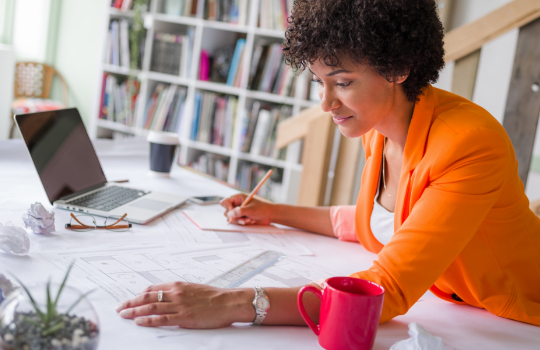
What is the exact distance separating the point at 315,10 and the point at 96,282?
0.61m

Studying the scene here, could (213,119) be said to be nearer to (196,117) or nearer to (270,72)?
(196,117)

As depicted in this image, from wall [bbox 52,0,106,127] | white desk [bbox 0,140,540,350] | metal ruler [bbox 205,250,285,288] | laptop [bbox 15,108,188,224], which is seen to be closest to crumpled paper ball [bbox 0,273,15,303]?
white desk [bbox 0,140,540,350]

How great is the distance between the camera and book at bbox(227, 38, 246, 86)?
3.21 m

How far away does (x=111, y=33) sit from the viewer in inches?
142

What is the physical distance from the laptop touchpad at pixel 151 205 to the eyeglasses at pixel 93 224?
0.11 metres

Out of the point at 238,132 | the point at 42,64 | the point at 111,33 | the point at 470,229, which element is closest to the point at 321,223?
the point at 470,229

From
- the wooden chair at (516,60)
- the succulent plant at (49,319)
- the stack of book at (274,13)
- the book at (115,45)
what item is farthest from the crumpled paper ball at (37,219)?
the book at (115,45)

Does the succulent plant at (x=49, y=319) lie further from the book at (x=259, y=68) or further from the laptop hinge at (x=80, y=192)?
the book at (x=259, y=68)

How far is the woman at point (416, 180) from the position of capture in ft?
2.55

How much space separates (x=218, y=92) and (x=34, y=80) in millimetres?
1830

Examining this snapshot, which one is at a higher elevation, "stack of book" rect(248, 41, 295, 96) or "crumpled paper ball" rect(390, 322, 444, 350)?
"stack of book" rect(248, 41, 295, 96)

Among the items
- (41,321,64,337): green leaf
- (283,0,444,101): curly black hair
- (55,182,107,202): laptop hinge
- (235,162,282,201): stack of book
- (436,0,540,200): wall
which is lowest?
(235,162,282,201): stack of book

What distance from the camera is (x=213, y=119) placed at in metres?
3.39

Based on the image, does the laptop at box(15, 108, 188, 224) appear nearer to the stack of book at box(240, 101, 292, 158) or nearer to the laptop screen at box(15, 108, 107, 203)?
the laptop screen at box(15, 108, 107, 203)
